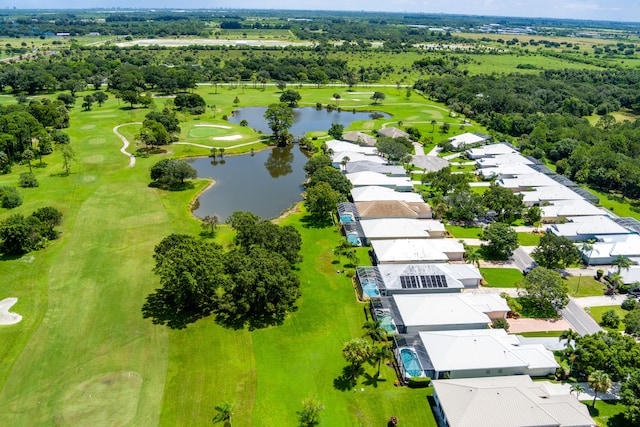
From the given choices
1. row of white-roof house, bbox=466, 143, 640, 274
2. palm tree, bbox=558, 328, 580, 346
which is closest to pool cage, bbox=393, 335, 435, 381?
palm tree, bbox=558, 328, 580, 346

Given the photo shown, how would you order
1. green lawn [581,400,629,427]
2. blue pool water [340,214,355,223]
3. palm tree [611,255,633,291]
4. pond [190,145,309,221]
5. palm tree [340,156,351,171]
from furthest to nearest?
palm tree [340,156,351,171], pond [190,145,309,221], blue pool water [340,214,355,223], palm tree [611,255,633,291], green lawn [581,400,629,427]

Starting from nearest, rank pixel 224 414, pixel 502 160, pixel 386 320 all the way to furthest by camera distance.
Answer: pixel 224 414 → pixel 386 320 → pixel 502 160

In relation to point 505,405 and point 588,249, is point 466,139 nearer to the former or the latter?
point 588,249

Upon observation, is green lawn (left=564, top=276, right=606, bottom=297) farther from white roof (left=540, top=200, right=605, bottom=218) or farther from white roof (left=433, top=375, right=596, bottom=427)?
white roof (left=433, top=375, right=596, bottom=427)

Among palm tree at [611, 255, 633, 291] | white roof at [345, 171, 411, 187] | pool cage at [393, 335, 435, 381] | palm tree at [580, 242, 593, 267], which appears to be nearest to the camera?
pool cage at [393, 335, 435, 381]

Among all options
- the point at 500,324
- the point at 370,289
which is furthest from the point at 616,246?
the point at 370,289

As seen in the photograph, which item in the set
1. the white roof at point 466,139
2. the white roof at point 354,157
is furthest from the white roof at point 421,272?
the white roof at point 466,139

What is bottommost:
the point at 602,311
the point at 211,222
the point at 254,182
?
the point at 602,311
